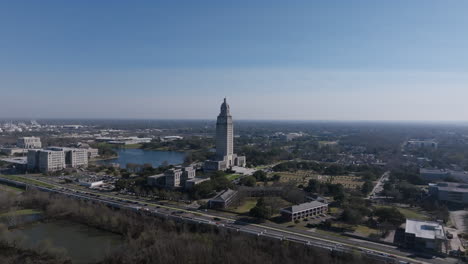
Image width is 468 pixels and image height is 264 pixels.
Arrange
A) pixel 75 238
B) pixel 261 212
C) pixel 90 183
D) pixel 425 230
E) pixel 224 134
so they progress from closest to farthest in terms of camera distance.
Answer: pixel 425 230 < pixel 75 238 < pixel 261 212 < pixel 90 183 < pixel 224 134

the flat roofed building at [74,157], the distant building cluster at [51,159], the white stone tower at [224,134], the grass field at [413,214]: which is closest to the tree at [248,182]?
the white stone tower at [224,134]

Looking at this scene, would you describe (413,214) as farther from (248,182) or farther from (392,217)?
(248,182)

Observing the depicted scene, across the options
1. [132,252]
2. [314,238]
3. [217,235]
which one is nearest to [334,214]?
[314,238]

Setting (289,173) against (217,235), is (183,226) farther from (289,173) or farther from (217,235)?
(289,173)

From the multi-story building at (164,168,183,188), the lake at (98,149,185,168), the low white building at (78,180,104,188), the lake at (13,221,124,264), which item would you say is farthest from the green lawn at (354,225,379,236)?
the lake at (98,149,185,168)

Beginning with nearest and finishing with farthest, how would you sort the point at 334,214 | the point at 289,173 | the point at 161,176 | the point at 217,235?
1. the point at 217,235
2. the point at 334,214
3. the point at 161,176
4. the point at 289,173

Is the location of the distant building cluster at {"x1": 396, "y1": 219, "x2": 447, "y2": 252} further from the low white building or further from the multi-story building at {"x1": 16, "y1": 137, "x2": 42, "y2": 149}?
the multi-story building at {"x1": 16, "y1": 137, "x2": 42, "y2": 149}

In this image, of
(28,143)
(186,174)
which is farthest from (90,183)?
(28,143)
